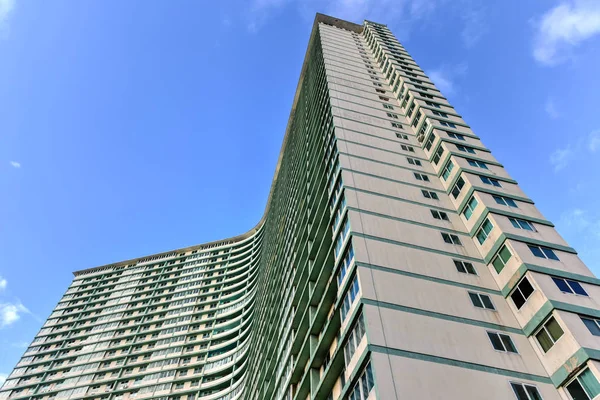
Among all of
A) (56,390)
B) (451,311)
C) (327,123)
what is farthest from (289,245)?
(56,390)

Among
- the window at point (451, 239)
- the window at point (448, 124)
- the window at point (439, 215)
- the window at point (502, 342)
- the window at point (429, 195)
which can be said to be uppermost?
the window at point (448, 124)

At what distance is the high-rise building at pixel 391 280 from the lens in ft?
56.5

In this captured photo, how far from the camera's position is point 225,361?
60250mm

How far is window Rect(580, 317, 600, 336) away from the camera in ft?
59.6

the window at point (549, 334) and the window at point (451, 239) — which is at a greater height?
the window at point (451, 239)

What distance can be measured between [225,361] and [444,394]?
5114cm

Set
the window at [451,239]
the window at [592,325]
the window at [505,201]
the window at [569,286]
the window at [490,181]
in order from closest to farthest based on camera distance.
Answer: the window at [592,325]
the window at [569,286]
the window at [451,239]
the window at [505,201]
the window at [490,181]

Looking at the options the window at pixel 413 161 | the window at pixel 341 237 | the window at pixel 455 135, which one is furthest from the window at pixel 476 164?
the window at pixel 341 237

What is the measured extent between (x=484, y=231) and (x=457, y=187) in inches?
203

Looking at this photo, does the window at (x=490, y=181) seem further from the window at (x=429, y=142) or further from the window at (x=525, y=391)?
the window at (x=525, y=391)

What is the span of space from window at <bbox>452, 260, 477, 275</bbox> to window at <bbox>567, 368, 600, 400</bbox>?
24.6 feet

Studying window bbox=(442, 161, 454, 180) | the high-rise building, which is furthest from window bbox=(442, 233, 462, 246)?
window bbox=(442, 161, 454, 180)

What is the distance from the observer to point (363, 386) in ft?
54.1

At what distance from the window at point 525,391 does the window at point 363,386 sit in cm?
620
